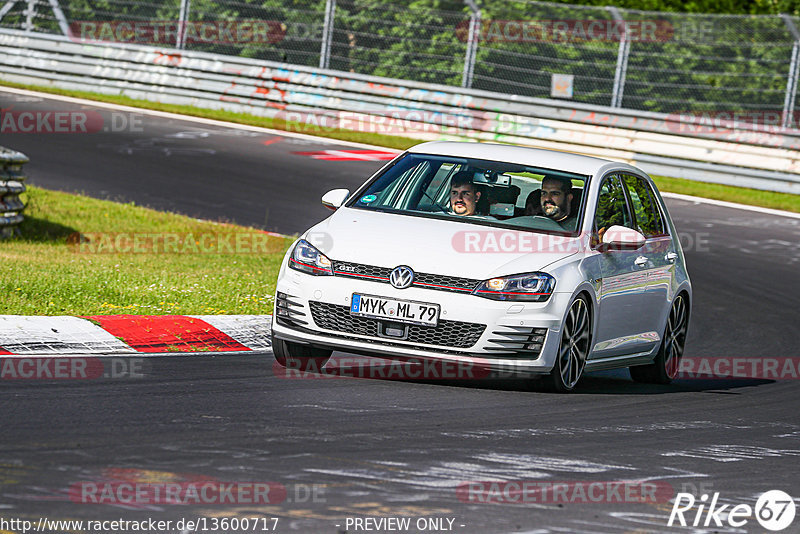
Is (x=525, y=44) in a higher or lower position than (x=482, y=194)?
higher

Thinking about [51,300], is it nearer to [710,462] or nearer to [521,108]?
[710,462]

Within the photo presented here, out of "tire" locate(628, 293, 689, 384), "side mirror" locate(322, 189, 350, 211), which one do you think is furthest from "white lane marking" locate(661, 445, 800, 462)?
"side mirror" locate(322, 189, 350, 211)

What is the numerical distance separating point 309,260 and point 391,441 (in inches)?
79.5

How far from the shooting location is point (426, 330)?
8.38m

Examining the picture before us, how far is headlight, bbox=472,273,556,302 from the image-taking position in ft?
27.5

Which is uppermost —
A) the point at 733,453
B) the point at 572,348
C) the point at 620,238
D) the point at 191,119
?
the point at 620,238

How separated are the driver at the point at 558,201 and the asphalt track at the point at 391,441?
113cm

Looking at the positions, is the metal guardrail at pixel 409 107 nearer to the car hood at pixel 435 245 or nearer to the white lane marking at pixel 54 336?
the car hood at pixel 435 245

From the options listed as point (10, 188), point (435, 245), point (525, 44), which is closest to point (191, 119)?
point (525, 44)

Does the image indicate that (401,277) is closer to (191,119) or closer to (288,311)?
(288,311)

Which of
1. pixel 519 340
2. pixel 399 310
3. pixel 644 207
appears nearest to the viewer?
pixel 399 310

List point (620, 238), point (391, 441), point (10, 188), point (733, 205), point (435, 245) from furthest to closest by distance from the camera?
point (733, 205)
point (10, 188)
point (620, 238)
point (435, 245)
point (391, 441)

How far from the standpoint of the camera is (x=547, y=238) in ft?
29.7

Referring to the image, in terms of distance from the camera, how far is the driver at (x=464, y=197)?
9344mm
